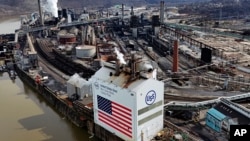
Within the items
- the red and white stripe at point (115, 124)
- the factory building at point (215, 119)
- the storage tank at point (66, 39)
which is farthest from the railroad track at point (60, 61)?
the factory building at point (215, 119)

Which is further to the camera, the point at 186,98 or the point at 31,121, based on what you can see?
the point at 31,121

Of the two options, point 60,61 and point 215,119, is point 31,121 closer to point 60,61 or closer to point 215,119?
point 215,119

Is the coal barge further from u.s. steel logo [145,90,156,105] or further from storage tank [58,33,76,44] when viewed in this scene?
storage tank [58,33,76,44]

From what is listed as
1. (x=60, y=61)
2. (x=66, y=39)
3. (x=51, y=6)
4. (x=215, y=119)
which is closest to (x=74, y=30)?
(x=66, y=39)

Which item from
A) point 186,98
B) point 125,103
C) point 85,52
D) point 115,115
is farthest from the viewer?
point 85,52

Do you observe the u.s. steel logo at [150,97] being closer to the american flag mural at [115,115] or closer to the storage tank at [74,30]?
the american flag mural at [115,115]

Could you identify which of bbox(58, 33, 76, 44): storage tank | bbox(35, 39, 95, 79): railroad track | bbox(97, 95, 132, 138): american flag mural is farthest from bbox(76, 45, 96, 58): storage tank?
bbox(97, 95, 132, 138): american flag mural
